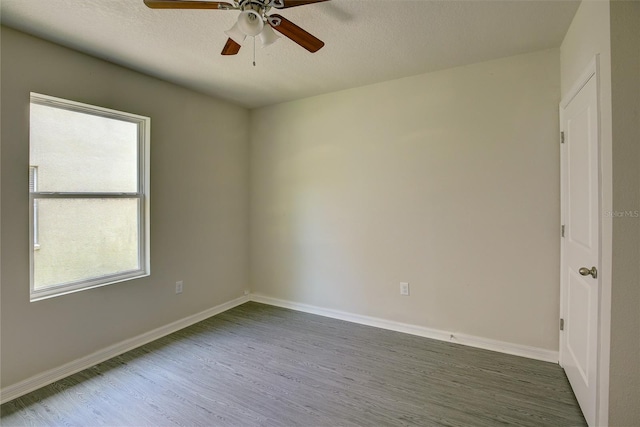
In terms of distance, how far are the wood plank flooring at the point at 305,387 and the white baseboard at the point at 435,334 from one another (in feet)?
0.25

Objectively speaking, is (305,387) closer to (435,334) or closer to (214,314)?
(435,334)

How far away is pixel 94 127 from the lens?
8.38 feet

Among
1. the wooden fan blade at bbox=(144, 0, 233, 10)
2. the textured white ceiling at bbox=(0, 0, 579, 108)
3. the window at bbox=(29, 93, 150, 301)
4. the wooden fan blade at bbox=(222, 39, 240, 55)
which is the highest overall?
the textured white ceiling at bbox=(0, 0, 579, 108)

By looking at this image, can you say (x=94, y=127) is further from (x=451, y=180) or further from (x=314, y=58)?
(x=451, y=180)

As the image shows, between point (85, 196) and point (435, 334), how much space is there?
3.26m

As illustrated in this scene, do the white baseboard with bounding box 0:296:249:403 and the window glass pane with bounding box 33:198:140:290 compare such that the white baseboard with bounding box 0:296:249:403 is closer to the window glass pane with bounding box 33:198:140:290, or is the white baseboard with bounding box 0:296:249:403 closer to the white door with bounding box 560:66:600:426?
the window glass pane with bounding box 33:198:140:290

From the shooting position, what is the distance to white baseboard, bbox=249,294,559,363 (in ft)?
8.13

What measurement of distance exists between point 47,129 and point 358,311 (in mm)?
3125

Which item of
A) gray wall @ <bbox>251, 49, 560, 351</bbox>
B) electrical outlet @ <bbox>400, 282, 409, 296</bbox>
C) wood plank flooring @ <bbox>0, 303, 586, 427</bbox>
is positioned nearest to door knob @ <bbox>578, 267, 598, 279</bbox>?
gray wall @ <bbox>251, 49, 560, 351</bbox>

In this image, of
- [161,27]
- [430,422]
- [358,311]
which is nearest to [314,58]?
[161,27]

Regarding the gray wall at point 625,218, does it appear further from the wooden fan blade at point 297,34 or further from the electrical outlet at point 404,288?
the electrical outlet at point 404,288

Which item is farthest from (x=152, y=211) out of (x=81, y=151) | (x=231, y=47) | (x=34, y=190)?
(x=231, y=47)

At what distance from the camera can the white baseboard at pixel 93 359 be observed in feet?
6.76

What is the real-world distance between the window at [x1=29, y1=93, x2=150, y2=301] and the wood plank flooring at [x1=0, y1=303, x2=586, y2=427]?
2.53ft
